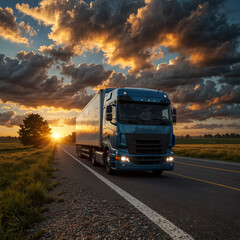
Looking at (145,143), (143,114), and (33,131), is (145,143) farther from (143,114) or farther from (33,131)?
(33,131)

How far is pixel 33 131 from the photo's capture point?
6238cm

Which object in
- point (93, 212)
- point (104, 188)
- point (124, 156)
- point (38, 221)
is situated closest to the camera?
point (38, 221)

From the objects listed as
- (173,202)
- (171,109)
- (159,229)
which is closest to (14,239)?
(159,229)

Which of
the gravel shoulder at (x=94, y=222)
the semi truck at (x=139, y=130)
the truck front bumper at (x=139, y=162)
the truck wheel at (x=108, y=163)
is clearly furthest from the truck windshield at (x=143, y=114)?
the gravel shoulder at (x=94, y=222)

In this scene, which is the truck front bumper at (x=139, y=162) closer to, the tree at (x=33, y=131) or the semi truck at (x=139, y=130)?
the semi truck at (x=139, y=130)

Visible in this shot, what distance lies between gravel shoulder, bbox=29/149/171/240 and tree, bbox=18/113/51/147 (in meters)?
60.6

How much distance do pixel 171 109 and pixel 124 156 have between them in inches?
114

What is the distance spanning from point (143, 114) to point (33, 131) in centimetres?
5945

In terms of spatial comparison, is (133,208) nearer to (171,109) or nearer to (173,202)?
(173,202)

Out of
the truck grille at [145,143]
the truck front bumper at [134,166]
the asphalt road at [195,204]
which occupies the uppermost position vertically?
the truck grille at [145,143]

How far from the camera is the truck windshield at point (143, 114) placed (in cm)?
850

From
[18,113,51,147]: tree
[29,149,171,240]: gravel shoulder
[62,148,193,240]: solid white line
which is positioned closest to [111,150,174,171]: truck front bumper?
[62,148,193,240]: solid white line

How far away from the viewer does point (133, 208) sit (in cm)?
452

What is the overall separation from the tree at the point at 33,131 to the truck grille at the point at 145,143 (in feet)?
192
